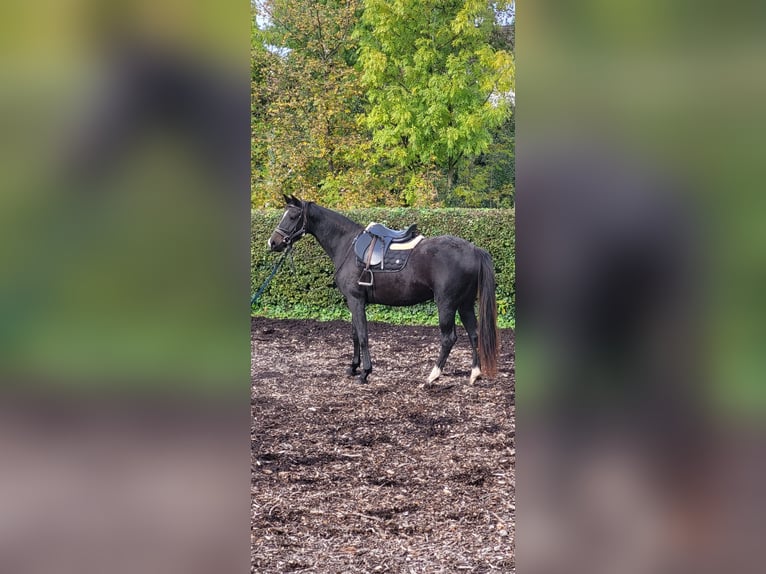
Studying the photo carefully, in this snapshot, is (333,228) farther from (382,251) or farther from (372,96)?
(372,96)

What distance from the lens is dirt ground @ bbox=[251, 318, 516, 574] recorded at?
396 centimetres

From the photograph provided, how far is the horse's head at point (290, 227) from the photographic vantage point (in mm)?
8469

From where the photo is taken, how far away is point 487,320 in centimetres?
744

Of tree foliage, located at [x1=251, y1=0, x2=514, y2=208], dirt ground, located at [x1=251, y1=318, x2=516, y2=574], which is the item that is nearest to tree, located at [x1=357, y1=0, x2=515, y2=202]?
tree foliage, located at [x1=251, y1=0, x2=514, y2=208]

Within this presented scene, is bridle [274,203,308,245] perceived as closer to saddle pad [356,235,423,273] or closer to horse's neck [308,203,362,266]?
horse's neck [308,203,362,266]

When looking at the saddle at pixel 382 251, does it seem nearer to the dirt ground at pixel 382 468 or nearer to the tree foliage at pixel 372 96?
the dirt ground at pixel 382 468

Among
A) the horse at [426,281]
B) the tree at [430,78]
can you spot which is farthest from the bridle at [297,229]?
the tree at [430,78]

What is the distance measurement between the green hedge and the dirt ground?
2760 millimetres

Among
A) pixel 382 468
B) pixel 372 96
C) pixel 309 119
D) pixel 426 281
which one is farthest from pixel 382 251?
pixel 372 96

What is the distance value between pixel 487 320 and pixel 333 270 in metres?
6.11
